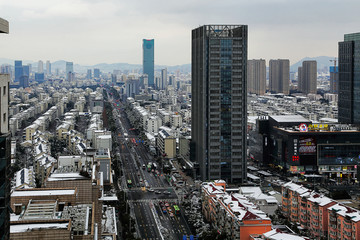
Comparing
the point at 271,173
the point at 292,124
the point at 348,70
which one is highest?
the point at 348,70

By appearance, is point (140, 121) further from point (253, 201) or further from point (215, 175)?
point (253, 201)

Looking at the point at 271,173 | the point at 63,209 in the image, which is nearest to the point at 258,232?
the point at 63,209

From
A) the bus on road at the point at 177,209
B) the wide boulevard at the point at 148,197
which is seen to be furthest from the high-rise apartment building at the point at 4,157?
the bus on road at the point at 177,209

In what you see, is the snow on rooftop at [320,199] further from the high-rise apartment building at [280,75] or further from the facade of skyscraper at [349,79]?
the high-rise apartment building at [280,75]

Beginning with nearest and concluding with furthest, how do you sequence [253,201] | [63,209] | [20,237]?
[20,237], [63,209], [253,201]

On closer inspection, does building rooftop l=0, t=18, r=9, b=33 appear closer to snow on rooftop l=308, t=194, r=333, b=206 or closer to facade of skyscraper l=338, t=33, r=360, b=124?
snow on rooftop l=308, t=194, r=333, b=206

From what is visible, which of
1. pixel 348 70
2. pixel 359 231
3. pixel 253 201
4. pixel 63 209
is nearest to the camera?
pixel 63 209

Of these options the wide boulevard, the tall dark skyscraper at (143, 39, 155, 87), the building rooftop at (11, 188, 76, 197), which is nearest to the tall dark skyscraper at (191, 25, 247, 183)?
the wide boulevard
